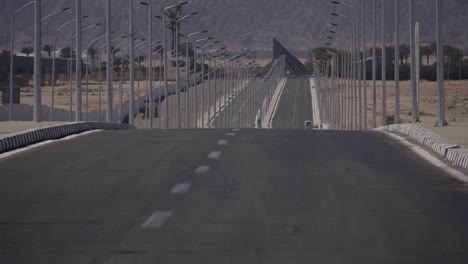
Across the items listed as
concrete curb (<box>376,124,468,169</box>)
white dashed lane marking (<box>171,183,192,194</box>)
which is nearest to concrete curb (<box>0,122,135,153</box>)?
concrete curb (<box>376,124,468,169</box>)

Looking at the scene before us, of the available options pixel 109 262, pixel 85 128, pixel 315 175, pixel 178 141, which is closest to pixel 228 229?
pixel 109 262

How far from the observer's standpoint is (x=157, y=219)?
15.3m

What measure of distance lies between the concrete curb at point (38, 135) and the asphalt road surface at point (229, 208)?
277 cm

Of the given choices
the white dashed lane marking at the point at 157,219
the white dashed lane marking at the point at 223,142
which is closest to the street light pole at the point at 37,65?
the white dashed lane marking at the point at 223,142

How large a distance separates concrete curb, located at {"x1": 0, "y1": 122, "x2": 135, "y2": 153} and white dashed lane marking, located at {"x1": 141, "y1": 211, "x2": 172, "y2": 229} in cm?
1348

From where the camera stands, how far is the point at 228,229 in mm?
14484

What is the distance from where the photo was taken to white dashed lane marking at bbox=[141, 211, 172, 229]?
14781 mm

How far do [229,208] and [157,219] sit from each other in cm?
139

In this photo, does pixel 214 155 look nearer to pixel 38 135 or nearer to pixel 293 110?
pixel 38 135

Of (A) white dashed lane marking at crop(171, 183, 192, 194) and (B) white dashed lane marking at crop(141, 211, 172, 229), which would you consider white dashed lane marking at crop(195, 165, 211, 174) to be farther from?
(B) white dashed lane marking at crop(141, 211, 172, 229)

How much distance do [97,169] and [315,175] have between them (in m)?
3.82

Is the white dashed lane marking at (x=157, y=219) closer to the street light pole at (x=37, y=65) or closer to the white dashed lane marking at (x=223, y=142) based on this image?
the white dashed lane marking at (x=223, y=142)

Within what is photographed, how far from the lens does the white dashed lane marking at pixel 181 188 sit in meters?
18.5

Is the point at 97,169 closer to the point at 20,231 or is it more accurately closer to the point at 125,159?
the point at 125,159
